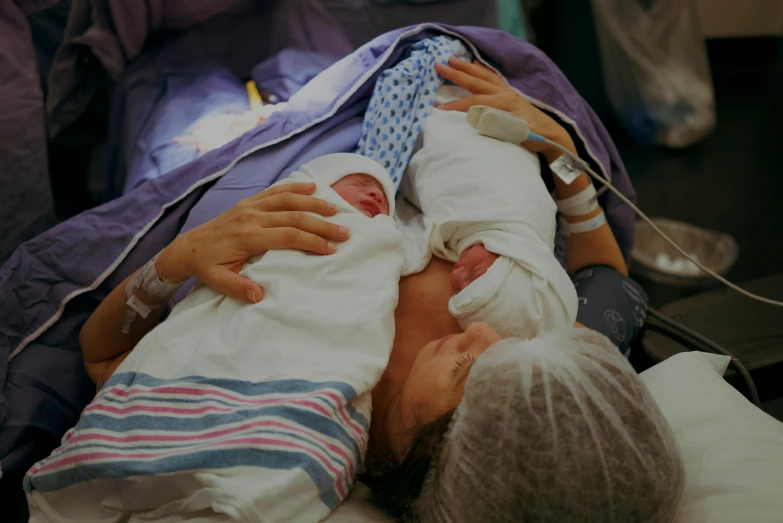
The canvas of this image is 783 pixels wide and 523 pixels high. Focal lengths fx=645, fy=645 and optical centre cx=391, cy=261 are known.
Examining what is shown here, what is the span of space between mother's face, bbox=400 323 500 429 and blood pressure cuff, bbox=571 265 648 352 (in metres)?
0.43

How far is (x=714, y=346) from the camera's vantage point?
117cm

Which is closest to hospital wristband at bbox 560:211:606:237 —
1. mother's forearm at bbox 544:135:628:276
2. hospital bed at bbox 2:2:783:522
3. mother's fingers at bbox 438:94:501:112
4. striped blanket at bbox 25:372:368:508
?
mother's forearm at bbox 544:135:628:276

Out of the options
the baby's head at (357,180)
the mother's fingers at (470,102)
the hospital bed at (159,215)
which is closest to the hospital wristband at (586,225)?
the hospital bed at (159,215)

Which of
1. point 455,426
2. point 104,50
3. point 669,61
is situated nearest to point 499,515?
point 455,426

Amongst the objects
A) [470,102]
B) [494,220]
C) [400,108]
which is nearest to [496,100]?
[470,102]

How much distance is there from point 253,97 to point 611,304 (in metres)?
0.95

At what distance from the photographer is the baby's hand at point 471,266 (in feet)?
3.42

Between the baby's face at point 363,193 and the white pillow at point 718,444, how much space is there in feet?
1.78

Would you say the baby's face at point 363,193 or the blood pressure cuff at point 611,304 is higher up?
the baby's face at point 363,193

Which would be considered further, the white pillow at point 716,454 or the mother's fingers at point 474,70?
the mother's fingers at point 474,70

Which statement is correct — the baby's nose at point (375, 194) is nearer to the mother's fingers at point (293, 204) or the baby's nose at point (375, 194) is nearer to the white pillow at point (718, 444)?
the mother's fingers at point (293, 204)

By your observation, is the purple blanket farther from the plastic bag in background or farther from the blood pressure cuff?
the plastic bag in background

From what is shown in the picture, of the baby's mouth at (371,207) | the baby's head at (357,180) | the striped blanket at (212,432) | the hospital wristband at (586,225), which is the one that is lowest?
the hospital wristband at (586,225)

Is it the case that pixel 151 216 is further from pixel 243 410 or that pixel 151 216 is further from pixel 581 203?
pixel 581 203
